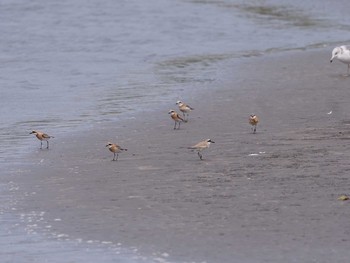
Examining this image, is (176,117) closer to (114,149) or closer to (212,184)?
(114,149)

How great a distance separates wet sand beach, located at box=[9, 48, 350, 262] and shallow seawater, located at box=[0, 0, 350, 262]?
54 cm

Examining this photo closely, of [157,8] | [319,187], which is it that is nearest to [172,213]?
[319,187]

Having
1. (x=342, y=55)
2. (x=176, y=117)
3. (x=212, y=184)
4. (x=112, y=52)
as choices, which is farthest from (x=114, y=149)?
(x=112, y=52)

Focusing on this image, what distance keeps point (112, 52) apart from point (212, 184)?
15.0 meters

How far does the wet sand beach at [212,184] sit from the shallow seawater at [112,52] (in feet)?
1.77

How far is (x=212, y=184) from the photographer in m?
11.9

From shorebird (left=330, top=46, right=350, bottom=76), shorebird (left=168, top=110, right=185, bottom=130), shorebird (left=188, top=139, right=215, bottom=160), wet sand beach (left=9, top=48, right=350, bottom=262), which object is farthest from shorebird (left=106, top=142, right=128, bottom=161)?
shorebird (left=330, top=46, right=350, bottom=76)

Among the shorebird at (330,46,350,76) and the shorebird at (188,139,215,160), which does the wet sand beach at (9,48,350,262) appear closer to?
the shorebird at (188,139,215,160)

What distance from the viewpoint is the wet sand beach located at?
991 cm

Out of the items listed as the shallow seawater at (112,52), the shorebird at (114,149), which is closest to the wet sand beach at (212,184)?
the shorebird at (114,149)

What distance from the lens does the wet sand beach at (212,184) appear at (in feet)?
32.5

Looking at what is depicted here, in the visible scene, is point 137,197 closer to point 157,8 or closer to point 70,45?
point 70,45

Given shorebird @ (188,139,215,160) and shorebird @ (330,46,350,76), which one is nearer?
shorebird @ (188,139,215,160)

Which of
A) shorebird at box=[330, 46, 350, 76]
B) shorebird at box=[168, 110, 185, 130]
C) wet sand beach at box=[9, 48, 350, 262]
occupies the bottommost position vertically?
wet sand beach at box=[9, 48, 350, 262]
